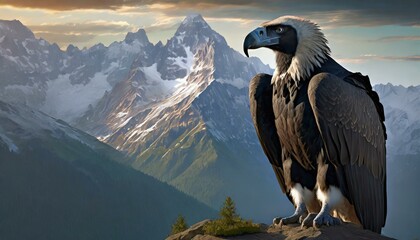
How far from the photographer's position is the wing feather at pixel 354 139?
48.5 ft

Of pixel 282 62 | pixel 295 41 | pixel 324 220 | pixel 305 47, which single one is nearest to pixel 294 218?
pixel 324 220

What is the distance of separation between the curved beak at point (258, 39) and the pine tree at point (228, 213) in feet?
10.8

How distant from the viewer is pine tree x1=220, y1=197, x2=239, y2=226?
15461 millimetres

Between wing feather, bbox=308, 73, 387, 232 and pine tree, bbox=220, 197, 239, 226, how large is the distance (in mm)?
2399

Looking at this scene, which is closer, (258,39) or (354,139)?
(258,39)

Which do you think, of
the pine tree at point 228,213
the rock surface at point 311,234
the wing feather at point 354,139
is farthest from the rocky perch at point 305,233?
the wing feather at point 354,139

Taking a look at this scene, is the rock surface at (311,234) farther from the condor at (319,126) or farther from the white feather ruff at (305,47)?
the white feather ruff at (305,47)

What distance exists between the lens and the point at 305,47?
49.4ft

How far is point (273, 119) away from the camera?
52.8 ft

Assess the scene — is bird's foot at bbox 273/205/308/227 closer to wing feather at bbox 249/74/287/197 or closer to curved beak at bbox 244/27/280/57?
wing feather at bbox 249/74/287/197

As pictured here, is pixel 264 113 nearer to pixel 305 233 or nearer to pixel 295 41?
pixel 295 41

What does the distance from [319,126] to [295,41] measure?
1871 mm

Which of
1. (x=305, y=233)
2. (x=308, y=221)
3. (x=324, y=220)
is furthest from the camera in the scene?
(x=308, y=221)

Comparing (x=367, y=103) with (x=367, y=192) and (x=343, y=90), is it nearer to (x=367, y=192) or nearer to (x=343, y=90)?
(x=343, y=90)
